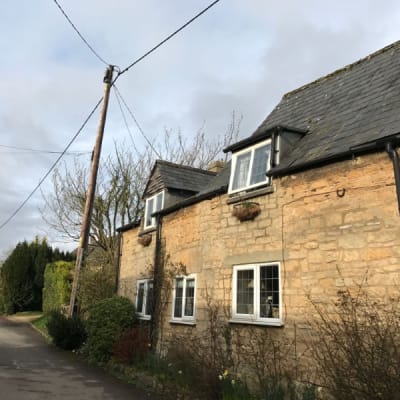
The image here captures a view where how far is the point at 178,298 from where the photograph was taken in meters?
11.9

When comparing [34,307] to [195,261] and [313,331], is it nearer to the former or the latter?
[195,261]

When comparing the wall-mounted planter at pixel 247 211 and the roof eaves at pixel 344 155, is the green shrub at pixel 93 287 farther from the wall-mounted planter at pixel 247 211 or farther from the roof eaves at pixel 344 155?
the roof eaves at pixel 344 155

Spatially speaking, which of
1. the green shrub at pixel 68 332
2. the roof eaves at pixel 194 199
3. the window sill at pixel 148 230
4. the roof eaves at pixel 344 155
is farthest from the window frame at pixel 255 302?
the green shrub at pixel 68 332

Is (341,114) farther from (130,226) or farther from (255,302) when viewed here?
(130,226)

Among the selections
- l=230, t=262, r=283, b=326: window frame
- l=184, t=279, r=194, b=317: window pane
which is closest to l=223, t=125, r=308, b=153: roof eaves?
l=230, t=262, r=283, b=326: window frame

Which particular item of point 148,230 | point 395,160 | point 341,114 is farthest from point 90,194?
point 395,160

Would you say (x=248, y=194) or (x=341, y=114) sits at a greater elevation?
(x=341, y=114)

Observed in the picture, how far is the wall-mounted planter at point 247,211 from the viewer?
Result: 30.7 ft

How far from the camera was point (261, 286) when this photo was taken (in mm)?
8961

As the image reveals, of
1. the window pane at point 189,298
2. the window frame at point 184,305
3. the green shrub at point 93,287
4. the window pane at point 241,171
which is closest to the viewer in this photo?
the window pane at point 241,171

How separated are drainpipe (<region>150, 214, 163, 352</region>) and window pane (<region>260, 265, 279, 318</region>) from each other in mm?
4626

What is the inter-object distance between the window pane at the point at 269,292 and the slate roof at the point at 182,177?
6.07m

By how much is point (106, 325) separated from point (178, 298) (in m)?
2.43

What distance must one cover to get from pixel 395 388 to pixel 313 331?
2126 millimetres
